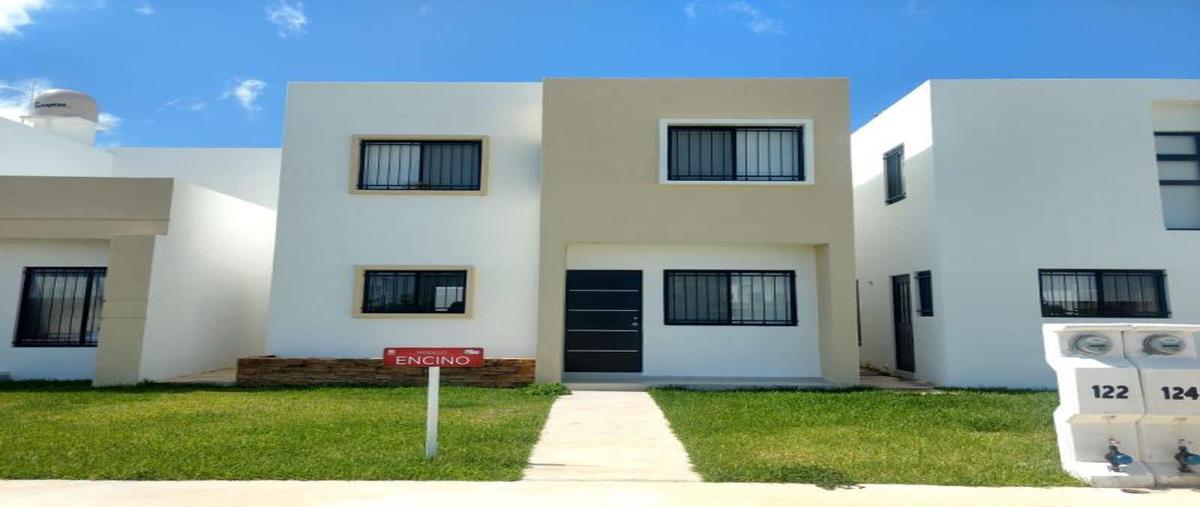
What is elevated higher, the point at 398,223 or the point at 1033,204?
the point at 1033,204

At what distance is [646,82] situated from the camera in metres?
11.4

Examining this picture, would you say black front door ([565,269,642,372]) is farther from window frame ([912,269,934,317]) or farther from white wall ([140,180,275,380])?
white wall ([140,180,275,380])

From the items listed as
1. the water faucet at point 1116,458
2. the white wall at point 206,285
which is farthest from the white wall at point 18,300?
the water faucet at point 1116,458

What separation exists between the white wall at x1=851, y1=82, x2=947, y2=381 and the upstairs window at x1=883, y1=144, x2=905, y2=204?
0.37 ft

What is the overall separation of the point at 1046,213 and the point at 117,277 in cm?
1495

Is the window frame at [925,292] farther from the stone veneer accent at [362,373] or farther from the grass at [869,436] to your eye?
the stone veneer accent at [362,373]

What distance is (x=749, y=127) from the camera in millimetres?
11461

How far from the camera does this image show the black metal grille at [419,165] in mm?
12047

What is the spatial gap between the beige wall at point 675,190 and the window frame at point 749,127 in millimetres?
67

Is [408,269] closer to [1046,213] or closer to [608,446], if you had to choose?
[608,446]

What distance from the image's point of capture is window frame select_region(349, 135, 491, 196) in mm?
11875

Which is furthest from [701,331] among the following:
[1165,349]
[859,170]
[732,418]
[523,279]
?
[1165,349]

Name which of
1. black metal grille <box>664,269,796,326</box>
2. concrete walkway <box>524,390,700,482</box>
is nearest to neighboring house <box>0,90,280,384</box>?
concrete walkway <box>524,390,700,482</box>

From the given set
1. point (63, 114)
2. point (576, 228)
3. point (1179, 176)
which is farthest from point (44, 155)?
point (1179, 176)
